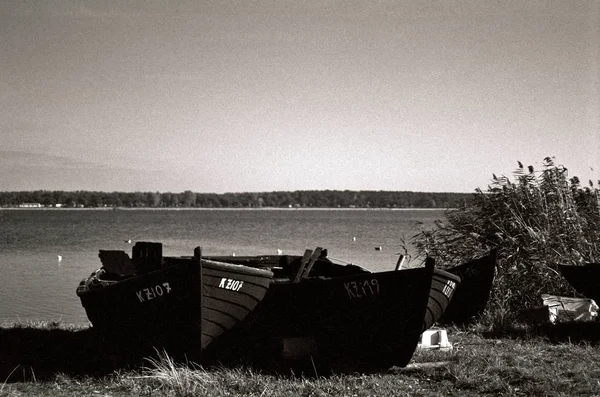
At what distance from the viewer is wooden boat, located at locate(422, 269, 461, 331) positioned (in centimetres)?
865

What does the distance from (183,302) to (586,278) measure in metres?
6.39

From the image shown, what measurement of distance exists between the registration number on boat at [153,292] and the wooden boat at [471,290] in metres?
4.82

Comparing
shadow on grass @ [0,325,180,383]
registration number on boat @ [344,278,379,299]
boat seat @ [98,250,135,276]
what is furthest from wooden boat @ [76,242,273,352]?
boat seat @ [98,250,135,276]

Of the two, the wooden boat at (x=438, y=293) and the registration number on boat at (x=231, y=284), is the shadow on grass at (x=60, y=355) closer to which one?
the registration number on boat at (x=231, y=284)

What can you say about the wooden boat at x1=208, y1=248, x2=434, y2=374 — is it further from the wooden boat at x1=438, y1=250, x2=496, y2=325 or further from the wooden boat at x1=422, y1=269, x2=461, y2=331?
the wooden boat at x1=438, y1=250, x2=496, y2=325

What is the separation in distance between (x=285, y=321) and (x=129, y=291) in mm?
1978

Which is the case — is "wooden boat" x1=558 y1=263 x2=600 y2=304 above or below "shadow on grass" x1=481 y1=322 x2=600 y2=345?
above

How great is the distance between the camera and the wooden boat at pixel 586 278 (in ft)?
35.3

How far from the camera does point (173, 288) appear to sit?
8234mm

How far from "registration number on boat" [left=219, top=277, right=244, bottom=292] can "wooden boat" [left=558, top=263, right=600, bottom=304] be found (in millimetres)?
5696

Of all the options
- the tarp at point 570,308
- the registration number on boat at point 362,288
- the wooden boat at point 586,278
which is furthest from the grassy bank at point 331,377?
the tarp at point 570,308

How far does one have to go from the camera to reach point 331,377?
814 cm

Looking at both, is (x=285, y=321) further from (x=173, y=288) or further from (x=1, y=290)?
(x=1, y=290)

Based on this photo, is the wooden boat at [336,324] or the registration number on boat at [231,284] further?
the wooden boat at [336,324]
